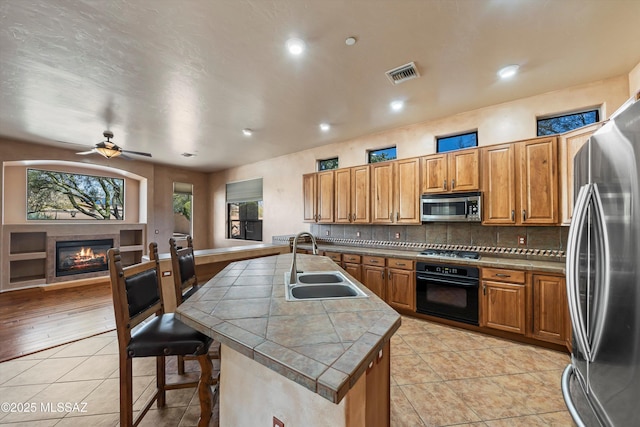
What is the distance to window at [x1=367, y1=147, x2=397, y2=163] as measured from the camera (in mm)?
4332

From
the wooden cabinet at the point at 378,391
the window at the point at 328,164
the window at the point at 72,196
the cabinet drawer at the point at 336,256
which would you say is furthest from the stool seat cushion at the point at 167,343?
A: the window at the point at 72,196

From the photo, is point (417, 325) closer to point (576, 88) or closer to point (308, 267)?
point (308, 267)

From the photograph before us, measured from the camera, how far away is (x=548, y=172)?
2.67m

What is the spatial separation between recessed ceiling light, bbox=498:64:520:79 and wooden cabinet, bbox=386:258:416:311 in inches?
93.6

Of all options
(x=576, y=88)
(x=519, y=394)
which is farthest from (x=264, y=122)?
(x=519, y=394)

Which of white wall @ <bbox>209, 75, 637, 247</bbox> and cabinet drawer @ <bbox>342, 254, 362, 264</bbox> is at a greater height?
white wall @ <bbox>209, 75, 637, 247</bbox>

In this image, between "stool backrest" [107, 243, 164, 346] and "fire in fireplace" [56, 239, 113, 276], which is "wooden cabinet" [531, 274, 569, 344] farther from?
"fire in fireplace" [56, 239, 113, 276]

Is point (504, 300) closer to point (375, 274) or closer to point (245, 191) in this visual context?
point (375, 274)

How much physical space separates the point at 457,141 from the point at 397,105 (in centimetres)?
118

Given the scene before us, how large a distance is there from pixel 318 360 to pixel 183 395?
73.9 inches

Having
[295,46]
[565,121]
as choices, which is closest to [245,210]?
[295,46]

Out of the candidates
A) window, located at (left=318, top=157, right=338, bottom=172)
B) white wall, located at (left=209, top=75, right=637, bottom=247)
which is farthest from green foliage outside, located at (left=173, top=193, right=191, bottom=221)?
window, located at (left=318, top=157, right=338, bottom=172)

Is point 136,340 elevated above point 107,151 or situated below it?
below

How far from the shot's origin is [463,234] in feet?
11.3
